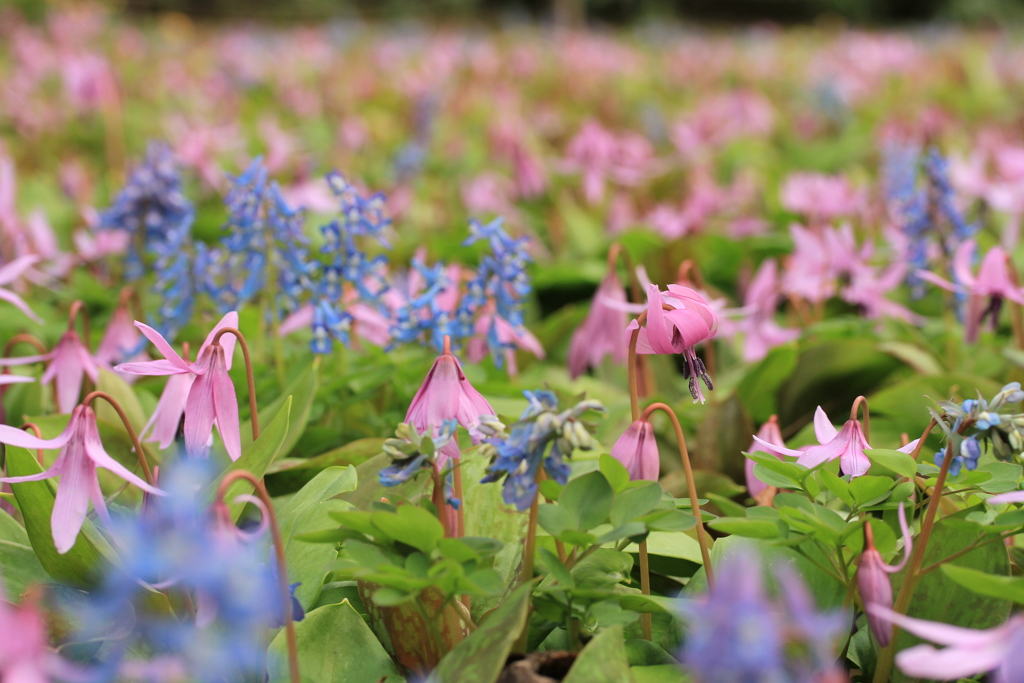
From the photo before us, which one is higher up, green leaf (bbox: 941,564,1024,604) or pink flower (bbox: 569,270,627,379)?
green leaf (bbox: 941,564,1024,604)

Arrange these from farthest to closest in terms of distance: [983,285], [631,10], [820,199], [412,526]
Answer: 1. [631,10]
2. [820,199]
3. [983,285]
4. [412,526]

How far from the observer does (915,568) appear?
3.31 feet

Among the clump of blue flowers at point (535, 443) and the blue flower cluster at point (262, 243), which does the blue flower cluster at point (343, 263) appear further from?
the clump of blue flowers at point (535, 443)

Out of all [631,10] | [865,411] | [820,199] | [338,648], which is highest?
[631,10]

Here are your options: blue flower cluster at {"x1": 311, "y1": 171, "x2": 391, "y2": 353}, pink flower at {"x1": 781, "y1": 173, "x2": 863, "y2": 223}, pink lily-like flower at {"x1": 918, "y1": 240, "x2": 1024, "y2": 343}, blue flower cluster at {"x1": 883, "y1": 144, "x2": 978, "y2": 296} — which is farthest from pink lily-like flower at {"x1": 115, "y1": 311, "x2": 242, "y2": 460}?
pink flower at {"x1": 781, "y1": 173, "x2": 863, "y2": 223}

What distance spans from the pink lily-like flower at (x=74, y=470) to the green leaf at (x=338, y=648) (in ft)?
0.80

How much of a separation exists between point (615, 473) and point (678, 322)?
0.20 metres

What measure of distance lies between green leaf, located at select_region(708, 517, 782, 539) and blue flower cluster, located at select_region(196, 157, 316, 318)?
102 cm

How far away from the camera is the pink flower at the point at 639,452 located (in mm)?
1079

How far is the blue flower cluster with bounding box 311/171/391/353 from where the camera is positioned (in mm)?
1664

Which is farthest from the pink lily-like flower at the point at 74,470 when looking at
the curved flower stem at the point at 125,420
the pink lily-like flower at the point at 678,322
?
the pink lily-like flower at the point at 678,322

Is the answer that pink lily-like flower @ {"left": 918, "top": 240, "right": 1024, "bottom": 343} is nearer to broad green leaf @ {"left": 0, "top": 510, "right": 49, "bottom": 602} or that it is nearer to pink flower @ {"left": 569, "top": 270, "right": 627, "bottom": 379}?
pink flower @ {"left": 569, "top": 270, "right": 627, "bottom": 379}

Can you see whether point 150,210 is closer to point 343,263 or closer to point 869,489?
point 343,263

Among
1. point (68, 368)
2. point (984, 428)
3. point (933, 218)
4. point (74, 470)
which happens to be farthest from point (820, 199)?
point (74, 470)
